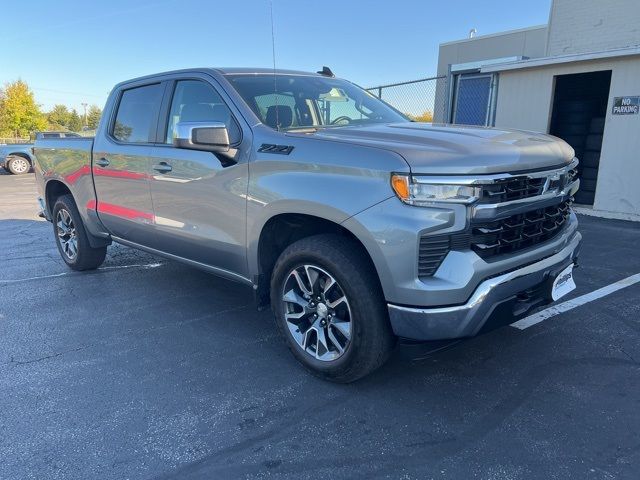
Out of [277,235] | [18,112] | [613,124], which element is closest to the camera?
[277,235]

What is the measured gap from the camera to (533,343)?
3635mm

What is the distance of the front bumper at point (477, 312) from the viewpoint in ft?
8.32

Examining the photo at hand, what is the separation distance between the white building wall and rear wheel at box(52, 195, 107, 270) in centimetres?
1080

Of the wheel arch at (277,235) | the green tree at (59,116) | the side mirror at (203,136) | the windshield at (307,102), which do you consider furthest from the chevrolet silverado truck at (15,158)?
the green tree at (59,116)

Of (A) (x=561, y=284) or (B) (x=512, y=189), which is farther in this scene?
(A) (x=561, y=284)

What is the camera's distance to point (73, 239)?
577 centimetres

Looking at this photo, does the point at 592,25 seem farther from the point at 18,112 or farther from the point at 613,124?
the point at 18,112

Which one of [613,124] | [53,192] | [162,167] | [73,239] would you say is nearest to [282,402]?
[162,167]

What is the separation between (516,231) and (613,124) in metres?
7.22

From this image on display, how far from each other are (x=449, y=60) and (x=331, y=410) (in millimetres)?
20391

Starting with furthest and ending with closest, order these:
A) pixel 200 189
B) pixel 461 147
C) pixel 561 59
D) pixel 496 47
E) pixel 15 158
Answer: pixel 15 158
pixel 496 47
pixel 561 59
pixel 200 189
pixel 461 147

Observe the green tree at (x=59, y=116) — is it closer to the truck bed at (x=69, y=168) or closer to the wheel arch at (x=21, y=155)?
the wheel arch at (x=21, y=155)

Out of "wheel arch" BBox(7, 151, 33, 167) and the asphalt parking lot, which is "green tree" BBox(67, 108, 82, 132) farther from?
the asphalt parking lot

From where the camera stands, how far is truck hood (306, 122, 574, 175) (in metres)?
2.56
